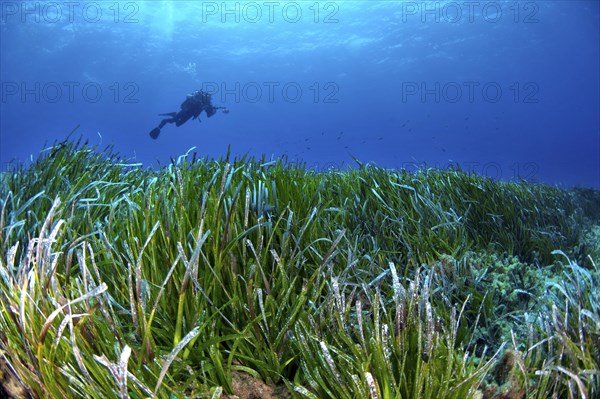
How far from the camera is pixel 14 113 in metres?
A: 102

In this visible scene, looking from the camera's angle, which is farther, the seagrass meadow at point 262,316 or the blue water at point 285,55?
the blue water at point 285,55

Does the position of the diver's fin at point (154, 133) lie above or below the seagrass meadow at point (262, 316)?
above

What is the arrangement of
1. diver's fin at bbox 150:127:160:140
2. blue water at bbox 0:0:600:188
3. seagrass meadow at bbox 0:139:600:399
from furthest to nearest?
blue water at bbox 0:0:600:188 < diver's fin at bbox 150:127:160:140 < seagrass meadow at bbox 0:139:600:399

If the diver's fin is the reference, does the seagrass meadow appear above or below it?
below

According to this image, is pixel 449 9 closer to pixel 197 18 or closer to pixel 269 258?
pixel 197 18

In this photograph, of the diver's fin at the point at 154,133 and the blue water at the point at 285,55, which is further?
the blue water at the point at 285,55

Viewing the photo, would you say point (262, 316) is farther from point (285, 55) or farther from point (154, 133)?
point (285, 55)

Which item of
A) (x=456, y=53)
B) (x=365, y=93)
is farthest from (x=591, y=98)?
(x=365, y=93)

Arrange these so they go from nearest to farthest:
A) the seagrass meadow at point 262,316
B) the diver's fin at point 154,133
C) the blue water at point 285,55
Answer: the seagrass meadow at point 262,316
the diver's fin at point 154,133
the blue water at point 285,55

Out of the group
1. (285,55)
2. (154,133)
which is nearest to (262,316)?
(154,133)

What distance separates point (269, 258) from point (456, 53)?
96.2 m

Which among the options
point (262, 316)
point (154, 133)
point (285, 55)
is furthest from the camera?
point (285, 55)

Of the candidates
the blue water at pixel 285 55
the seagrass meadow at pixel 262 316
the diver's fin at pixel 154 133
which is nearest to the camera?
the seagrass meadow at pixel 262 316

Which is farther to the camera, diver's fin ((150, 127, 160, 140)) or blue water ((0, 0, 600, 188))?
blue water ((0, 0, 600, 188))
